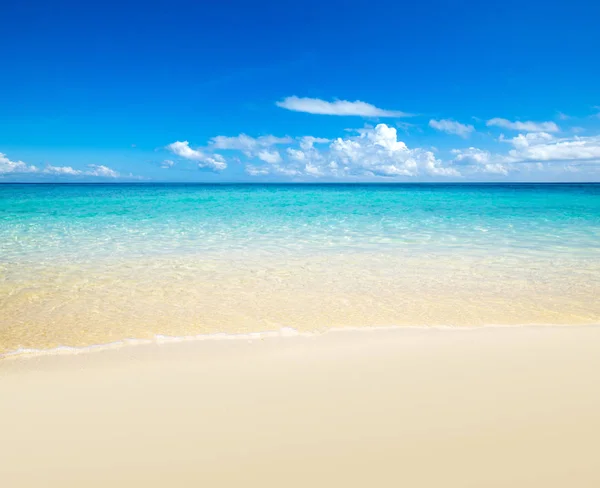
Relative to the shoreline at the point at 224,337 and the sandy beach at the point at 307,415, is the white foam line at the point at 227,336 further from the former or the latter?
the sandy beach at the point at 307,415

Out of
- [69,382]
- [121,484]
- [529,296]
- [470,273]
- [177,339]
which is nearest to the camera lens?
[121,484]

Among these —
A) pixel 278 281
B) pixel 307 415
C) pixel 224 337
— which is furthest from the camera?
pixel 278 281

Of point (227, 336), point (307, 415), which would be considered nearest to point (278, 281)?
point (227, 336)

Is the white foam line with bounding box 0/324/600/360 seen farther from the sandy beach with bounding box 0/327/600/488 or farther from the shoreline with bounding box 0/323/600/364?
the sandy beach with bounding box 0/327/600/488

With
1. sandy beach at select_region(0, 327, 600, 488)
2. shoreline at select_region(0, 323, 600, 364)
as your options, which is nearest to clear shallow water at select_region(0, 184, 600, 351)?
shoreline at select_region(0, 323, 600, 364)

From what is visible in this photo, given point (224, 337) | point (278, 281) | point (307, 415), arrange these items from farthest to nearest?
point (278, 281)
point (224, 337)
point (307, 415)

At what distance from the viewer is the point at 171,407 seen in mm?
3121

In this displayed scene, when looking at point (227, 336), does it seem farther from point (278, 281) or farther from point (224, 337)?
point (278, 281)

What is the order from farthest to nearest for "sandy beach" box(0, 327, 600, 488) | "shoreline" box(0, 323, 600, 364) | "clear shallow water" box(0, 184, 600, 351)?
"clear shallow water" box(0, 184, 600, 351) → "shoreline" box(0, 323, 600, 364) → "sandy beach" box(0, 327, 600, 488)

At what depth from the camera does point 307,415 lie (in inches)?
118

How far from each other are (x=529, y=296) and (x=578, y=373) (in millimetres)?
2898

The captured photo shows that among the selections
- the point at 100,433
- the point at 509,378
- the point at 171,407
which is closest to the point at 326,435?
the point at 171,407

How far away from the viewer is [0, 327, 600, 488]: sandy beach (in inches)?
97.1

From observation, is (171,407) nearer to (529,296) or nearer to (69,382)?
(69,382)
